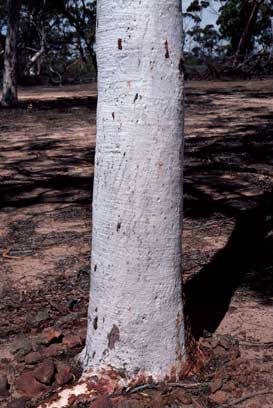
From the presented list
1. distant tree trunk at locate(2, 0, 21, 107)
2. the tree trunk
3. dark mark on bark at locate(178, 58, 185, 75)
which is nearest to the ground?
the tree trunk

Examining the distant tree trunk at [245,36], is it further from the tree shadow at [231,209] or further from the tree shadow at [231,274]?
the tree shadow at [231,274]

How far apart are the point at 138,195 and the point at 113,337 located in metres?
0.62

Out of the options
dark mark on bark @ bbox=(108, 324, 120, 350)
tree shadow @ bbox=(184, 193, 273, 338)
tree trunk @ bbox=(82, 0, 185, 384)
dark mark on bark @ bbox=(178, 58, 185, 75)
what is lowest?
tree shadow @ bbox=(184, 193, 273, 338)

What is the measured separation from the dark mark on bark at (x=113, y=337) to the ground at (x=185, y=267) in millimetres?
215

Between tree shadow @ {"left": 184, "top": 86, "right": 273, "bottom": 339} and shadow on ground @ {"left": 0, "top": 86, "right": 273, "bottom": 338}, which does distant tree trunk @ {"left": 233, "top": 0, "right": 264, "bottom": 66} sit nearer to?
shadow on ground @ {"left": 0, "top": 86, "right": 273, "bottom": 338}

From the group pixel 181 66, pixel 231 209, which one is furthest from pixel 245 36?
pixel 181 66

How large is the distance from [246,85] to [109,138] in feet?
58.6

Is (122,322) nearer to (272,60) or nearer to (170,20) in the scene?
(170,20)

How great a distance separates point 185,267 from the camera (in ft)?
16.1

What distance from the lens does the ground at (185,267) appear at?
126 inches

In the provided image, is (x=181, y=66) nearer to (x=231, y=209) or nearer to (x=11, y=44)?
(x=231, y=209)

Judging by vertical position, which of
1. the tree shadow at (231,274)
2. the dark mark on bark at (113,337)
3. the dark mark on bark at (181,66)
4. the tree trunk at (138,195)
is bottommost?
the tree shadow at (231,274)

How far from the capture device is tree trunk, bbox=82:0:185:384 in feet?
9.18

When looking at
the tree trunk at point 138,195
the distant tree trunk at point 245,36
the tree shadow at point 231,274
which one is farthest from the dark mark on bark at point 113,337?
the distant tree trunk at point 245,36
